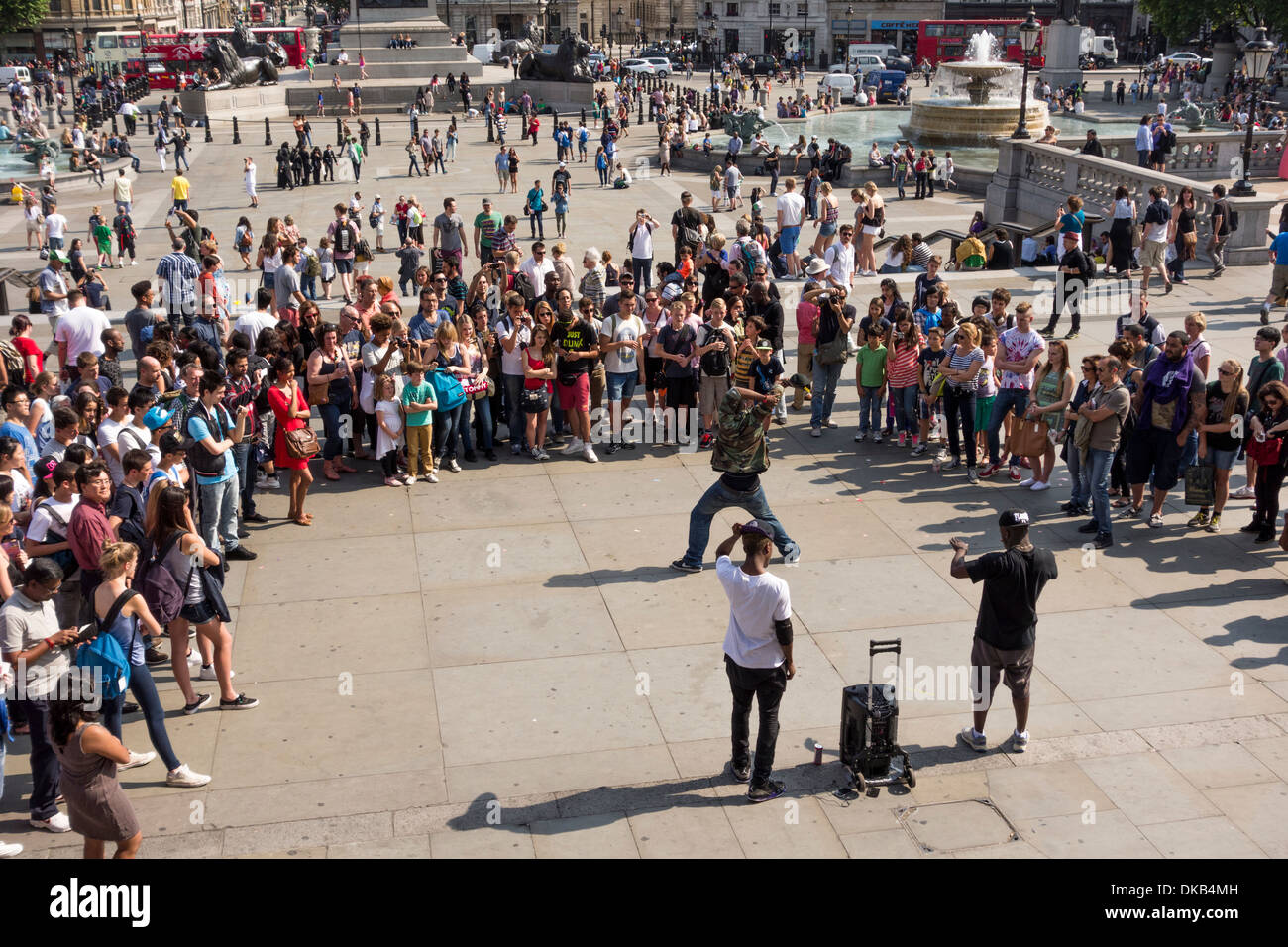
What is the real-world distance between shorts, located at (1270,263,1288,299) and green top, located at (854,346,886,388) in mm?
8333

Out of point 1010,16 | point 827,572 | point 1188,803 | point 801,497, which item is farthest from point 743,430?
point 1010,16

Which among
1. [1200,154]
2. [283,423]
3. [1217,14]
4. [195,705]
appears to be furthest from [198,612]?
[1217,14]

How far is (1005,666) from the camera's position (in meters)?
7.92

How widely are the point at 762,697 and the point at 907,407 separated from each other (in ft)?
22.4

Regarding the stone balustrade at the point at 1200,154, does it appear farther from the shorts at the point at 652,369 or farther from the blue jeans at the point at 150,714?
the blue jeans at the point at 150,714

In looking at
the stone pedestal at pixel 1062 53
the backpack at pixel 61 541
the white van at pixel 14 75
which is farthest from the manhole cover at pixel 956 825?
the white van at pixel 14 75

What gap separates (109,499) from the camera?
879 centimetres

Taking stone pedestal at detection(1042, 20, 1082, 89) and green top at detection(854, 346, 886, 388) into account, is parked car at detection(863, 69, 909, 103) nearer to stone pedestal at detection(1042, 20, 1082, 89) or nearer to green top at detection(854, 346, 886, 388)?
stone pedestal at detection(1042, 20, 1082, 89)

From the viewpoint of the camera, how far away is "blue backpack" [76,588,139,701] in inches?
284

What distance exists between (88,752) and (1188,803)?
6168mm

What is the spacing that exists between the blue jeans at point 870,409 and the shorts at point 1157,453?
3.00 meters

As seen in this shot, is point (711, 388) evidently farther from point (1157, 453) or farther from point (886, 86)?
point (886, 86)

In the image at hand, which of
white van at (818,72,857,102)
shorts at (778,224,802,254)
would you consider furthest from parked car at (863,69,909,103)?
shorts at (778,224,802,254)

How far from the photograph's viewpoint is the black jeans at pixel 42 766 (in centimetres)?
725
